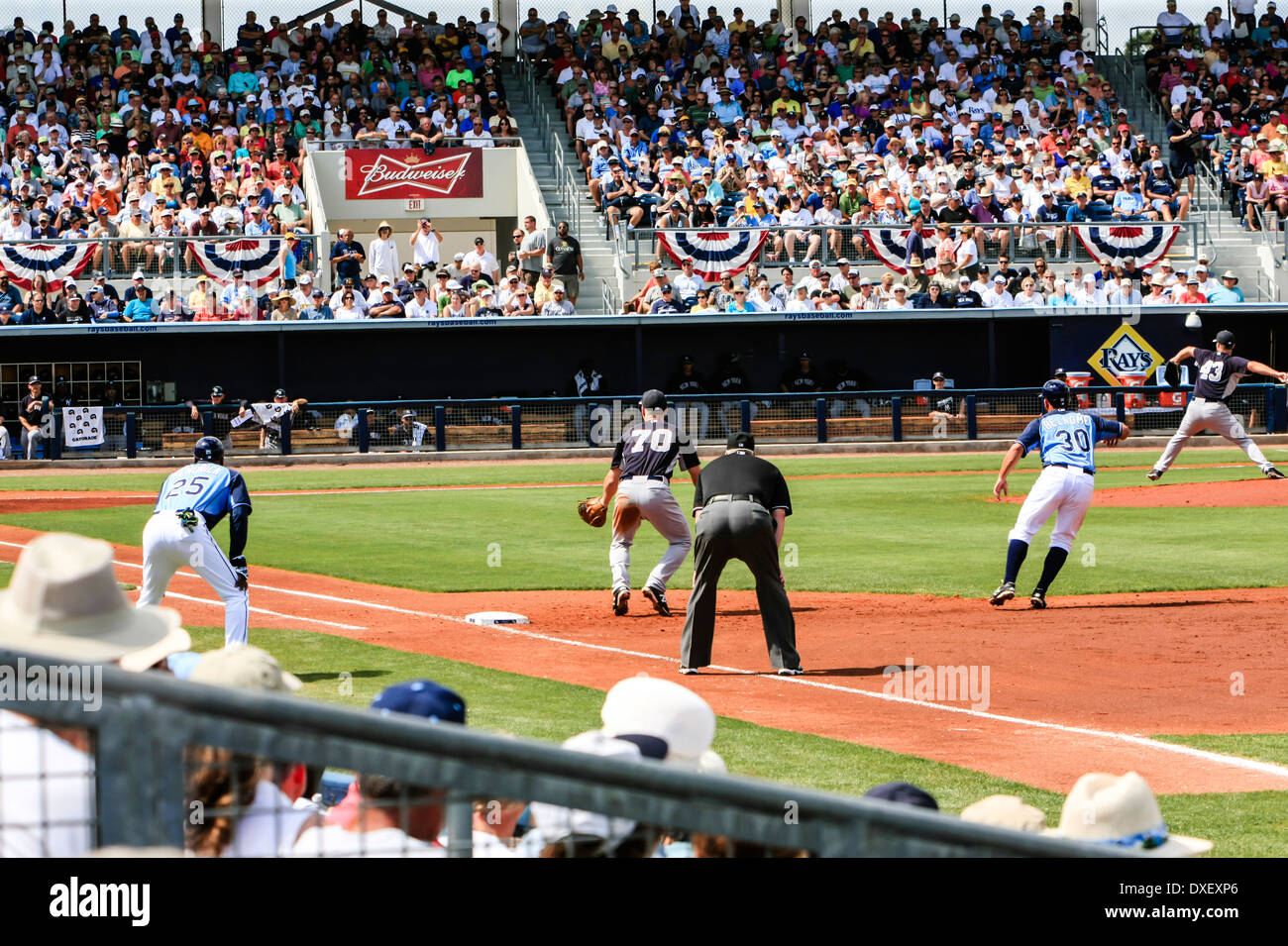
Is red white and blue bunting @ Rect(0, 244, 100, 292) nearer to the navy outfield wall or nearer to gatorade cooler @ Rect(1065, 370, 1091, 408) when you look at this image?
the navy outfield wall

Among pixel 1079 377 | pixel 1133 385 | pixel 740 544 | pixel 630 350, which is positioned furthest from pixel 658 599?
pixel 1079 377

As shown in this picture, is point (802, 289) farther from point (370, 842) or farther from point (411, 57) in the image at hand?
point (370, 842)

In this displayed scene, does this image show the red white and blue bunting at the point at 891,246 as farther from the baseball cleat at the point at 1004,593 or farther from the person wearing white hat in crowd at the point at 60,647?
the person wearing white hat in crowd at the point at 60,647

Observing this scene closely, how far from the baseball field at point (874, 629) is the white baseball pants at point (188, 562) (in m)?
0.63

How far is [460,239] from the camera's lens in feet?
131

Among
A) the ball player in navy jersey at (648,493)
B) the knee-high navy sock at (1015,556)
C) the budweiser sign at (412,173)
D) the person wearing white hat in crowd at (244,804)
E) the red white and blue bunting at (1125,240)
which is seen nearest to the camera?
the person wearing white hat in crowd at (244,804)

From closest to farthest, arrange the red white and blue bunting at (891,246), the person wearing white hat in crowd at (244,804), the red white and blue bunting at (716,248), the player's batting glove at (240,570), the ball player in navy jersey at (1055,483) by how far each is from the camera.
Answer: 1. the person wearing white hat in crowd at (244,804)
2. the player's batting glove at (240,570)
3. the ball player in navy jersey at (1055,483)
4. the red white and blue bunting at (716,248)
5. the red white and blue bunting at (891,246)

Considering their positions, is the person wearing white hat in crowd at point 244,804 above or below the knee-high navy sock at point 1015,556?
above

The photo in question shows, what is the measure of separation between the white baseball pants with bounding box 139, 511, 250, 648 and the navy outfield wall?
20938 millimetres

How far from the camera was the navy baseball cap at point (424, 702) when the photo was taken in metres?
3.60

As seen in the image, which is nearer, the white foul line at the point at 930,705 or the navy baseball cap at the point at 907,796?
the navy baseball cap at the point at 907,796

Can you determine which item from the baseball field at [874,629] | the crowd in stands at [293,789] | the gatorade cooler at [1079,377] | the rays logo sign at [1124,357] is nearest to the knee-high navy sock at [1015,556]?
the baseball field at [874,629]
